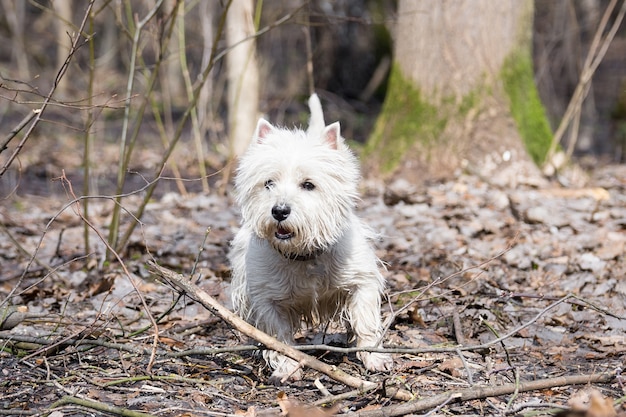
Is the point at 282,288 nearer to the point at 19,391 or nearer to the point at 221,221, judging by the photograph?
the point at 19,391

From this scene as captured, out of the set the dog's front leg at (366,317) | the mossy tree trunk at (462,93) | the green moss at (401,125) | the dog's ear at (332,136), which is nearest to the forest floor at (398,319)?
the dog's front leg at (366,317)

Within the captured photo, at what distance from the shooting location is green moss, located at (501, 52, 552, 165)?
8.09 metres

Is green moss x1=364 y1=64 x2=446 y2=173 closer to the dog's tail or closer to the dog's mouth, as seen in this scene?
the dog's tail

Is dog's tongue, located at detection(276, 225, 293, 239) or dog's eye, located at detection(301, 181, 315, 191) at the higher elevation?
dog's eye, located at detection(301, 181, 315, 191)

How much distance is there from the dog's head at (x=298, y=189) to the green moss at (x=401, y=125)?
423 centimetres

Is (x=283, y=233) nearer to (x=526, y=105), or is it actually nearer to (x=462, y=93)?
(x=462, y=93)

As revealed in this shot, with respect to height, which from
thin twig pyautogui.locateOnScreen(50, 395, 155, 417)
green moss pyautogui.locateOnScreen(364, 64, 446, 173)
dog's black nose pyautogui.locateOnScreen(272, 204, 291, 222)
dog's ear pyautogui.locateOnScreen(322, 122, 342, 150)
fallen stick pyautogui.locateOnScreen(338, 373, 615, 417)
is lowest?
thin twig pyautogui.locateOnScreen(50, 395, 155, 417)

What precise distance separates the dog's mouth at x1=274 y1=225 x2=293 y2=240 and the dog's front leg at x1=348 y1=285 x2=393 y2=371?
568 millimetres

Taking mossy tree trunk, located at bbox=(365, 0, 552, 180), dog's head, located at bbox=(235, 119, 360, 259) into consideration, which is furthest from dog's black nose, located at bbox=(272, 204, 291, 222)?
mossy tree trunk, located at bbox=(365, 0, 552, 180)

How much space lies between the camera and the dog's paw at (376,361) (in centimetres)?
376

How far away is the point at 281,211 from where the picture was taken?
3611 millimetres

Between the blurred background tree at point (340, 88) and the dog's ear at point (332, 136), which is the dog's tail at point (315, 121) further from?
the blurred background tree at point (340, 88)

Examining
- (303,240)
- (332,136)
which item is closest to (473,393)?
(303,240)

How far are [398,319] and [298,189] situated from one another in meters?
1.33
